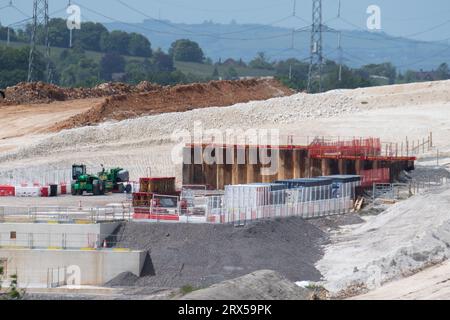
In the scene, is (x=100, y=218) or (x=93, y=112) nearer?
(x=100, y=218)

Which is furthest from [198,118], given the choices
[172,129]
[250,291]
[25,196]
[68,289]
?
[250,291]

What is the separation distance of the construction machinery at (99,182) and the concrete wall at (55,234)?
49.4 ft

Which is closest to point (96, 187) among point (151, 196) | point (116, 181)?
point (116, 181)

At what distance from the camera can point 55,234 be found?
47.4m

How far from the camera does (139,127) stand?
83750 millimetres

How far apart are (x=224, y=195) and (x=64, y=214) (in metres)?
6.29

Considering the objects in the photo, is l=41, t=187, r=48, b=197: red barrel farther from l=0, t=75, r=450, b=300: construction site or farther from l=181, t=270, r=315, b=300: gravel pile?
l=181, t=270, r=315, b=300: gravel pile

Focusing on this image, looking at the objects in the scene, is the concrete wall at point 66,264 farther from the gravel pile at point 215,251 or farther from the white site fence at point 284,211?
the white site fence at point 284,211

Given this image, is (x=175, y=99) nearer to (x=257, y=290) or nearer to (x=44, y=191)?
(x=44, y=191)

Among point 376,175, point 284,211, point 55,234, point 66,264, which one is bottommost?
point 66,264

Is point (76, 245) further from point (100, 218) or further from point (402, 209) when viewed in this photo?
point (402, 209)

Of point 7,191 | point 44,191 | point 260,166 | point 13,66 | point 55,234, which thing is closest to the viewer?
point 55,234

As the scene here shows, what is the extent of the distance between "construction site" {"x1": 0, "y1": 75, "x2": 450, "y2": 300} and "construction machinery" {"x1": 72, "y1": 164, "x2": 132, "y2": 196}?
74mm
